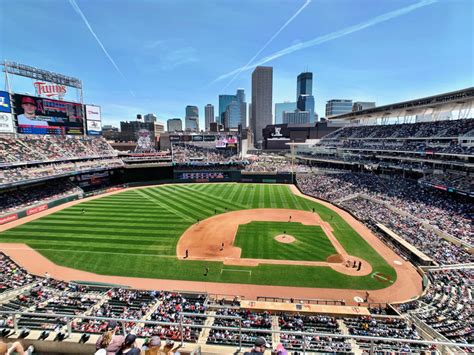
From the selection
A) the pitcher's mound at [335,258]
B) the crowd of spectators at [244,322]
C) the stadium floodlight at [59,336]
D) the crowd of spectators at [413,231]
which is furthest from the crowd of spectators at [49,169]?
the crowd of spectators at [413,231]

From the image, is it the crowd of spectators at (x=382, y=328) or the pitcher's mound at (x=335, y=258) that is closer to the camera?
the crowd of spectators at (x=382, y=328)

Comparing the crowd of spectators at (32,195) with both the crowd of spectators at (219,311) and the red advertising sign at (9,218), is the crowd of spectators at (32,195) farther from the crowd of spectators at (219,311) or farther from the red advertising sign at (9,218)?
the crowd of spectators at (219,311)

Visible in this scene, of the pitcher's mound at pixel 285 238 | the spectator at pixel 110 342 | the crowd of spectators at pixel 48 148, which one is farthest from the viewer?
the crowd of spectators at pixel 48 148

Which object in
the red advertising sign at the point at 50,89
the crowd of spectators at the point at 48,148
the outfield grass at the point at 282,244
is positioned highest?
the red advertising sign at the point at 50,89

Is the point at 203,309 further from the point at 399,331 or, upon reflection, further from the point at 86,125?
the point at 86,125

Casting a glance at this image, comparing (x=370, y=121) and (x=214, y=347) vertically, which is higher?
(x=370, y=121)

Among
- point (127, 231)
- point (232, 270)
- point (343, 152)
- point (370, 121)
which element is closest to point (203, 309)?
point (232, 270)

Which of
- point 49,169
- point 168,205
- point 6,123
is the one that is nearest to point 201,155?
point 168,205
